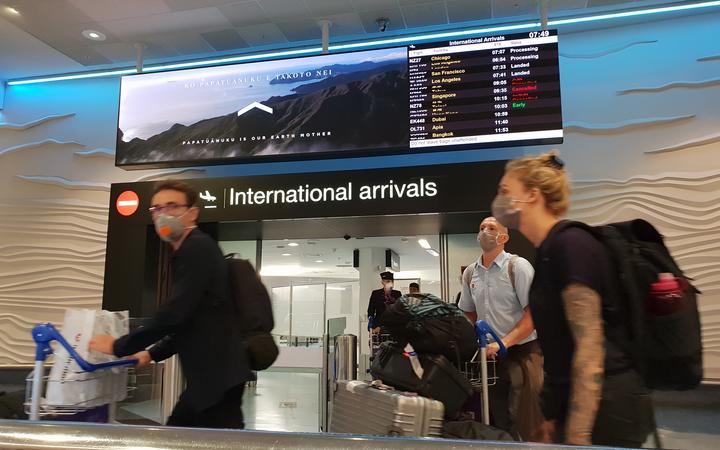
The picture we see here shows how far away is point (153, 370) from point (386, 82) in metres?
3.79

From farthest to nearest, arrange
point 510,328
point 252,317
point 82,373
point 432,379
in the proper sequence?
point 510,328 < point 432,379 < point 82,373 < point 252,317

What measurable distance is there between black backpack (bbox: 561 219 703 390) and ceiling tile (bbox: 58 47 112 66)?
765cm

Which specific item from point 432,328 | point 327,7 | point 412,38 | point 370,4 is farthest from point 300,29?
point 432,328

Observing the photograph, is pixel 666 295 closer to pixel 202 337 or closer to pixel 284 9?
pixel 202 337

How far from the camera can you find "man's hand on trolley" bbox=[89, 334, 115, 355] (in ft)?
6.60

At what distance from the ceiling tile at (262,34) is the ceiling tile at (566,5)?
3.30 metres

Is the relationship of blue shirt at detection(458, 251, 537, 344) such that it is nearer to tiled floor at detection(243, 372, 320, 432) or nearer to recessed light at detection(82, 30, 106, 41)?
tiled floor at detection(243, 372, 320, 432)

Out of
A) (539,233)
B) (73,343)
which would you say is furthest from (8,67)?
(539,233)

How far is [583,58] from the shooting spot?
6.58 meters

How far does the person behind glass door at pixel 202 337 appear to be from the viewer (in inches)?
71.8

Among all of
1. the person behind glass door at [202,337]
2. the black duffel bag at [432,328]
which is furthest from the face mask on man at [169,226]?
the black duffel bag at [432,328]

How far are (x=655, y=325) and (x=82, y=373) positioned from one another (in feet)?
6.56

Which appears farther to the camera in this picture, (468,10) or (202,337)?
→ (468,10)

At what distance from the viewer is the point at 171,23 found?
6.57 m
